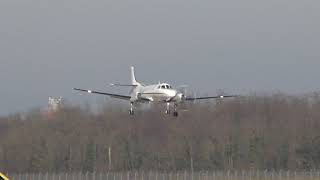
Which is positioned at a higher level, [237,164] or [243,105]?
[243,105]

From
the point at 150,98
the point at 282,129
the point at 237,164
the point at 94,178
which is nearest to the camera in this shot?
the point at 150,98

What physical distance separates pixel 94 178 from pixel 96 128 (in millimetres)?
33540

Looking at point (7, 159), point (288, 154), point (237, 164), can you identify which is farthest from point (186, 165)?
Result: point (7, 159)

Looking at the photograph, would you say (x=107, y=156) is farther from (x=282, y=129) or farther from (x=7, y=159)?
(x=282, y=129)

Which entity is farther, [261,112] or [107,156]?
[107,156]

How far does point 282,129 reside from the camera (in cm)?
9600

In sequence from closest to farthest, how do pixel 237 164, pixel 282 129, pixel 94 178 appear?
pixel 94 178
pixel 282 129
pixel 237 164

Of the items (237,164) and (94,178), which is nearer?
(94,178)

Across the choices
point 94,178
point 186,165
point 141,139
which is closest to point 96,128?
point 141,139

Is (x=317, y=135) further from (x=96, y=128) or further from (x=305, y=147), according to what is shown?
(x=96, y=128)

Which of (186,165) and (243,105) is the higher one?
(243,105)

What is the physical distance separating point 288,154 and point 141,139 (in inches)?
667

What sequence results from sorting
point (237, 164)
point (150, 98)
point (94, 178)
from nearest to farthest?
point (150, 98), point (94, 178), point (237, 164)

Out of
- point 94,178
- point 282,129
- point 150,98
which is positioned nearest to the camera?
point 150,98
